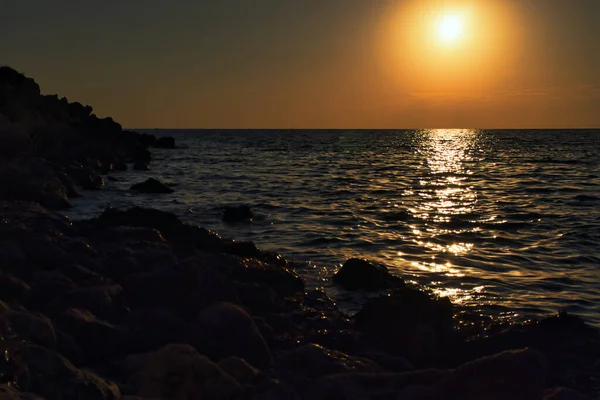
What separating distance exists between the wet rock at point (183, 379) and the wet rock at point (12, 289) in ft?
7.88

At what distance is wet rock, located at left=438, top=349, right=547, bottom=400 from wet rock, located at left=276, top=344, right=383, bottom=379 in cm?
104

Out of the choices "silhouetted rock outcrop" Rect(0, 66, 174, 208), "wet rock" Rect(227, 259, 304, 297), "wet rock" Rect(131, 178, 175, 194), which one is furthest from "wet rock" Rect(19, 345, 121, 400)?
"wet rock" Rect(131, 178, 175, 194)

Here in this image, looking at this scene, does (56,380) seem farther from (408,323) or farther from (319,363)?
(408,323)

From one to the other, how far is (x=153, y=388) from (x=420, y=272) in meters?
7.22

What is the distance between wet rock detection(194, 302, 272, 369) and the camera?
639 cm

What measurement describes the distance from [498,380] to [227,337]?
2929mm

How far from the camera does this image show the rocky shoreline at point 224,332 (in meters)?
5.37

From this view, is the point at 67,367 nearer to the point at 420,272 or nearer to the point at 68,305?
the point at 68,305

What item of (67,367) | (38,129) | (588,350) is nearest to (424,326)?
(588,350)

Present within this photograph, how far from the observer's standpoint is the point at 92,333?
6.40 m

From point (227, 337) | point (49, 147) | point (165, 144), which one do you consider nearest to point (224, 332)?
point (227, 337)

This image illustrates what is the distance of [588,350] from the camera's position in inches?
281

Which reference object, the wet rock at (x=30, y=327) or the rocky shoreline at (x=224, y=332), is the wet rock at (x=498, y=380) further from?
the wet rock at (x=30, y=327)

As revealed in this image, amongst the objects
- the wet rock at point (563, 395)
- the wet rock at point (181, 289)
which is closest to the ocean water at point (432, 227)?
the wet rock at point (181, 289)
